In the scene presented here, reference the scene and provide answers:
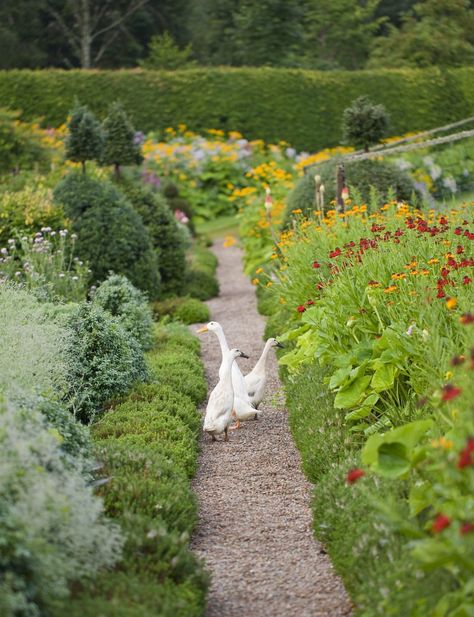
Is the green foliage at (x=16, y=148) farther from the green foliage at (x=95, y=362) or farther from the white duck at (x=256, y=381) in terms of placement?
the white duck at (x=256, y=381)

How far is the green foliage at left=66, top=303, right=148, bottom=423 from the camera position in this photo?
265 inches

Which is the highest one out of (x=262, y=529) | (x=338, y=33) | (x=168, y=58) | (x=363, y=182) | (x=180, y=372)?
(x=262, y=529)

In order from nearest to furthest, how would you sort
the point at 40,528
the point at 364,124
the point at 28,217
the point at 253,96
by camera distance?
the point at 40,528
the point at 28,217
the point at 364,124
the point at 253,96

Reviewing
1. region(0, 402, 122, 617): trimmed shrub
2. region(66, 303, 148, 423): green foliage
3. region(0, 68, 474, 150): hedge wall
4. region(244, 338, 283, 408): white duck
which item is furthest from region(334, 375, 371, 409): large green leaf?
region(0, 68, 474, 150): hedge wall

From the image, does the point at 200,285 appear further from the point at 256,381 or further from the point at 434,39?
the point at 434,39

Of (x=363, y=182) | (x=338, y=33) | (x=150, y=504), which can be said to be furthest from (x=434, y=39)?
→ (x=150, y=504)

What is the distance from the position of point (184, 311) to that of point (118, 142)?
249 centimetres

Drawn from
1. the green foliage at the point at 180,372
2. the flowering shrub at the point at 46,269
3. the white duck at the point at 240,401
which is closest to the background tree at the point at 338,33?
the flowering shrub at the point at 46,269

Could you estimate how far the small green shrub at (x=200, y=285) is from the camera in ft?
43.5

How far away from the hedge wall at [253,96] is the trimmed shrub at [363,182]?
12002mm

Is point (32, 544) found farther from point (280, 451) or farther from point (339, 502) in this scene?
point (280, 451)

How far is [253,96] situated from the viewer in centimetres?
2519

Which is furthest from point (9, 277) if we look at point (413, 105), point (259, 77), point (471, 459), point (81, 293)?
point (413, 105)

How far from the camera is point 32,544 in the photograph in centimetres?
327
